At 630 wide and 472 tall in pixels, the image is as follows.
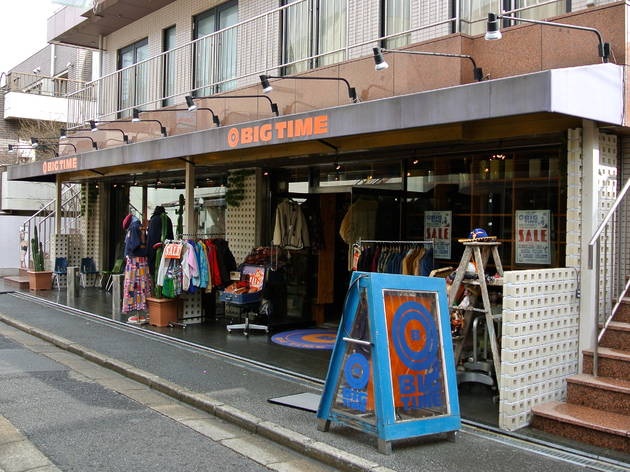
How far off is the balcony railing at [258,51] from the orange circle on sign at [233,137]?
1157 mm

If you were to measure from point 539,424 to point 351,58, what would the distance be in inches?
234

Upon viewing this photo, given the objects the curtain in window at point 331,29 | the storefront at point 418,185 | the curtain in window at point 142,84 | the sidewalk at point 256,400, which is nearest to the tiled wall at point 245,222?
the storefront at point 418,185

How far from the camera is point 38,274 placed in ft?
57.1

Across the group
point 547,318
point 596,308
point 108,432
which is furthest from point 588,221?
point 108,432

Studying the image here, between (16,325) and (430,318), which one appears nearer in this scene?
(430,318)

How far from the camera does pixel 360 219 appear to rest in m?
10.5

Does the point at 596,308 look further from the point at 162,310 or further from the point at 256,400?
the point at 162,310

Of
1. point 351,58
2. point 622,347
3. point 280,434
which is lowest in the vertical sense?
point 280,434

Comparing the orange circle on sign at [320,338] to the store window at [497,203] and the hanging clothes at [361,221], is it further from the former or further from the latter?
the store window at [497,203]

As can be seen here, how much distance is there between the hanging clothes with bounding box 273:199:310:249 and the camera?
38.7ft

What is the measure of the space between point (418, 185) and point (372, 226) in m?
1.04

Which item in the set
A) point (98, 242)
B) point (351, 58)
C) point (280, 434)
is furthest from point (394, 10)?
point (98, 242)

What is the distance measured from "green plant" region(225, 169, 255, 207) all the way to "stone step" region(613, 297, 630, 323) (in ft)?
25.2

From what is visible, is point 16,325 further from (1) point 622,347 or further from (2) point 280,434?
(1) point 622,347
